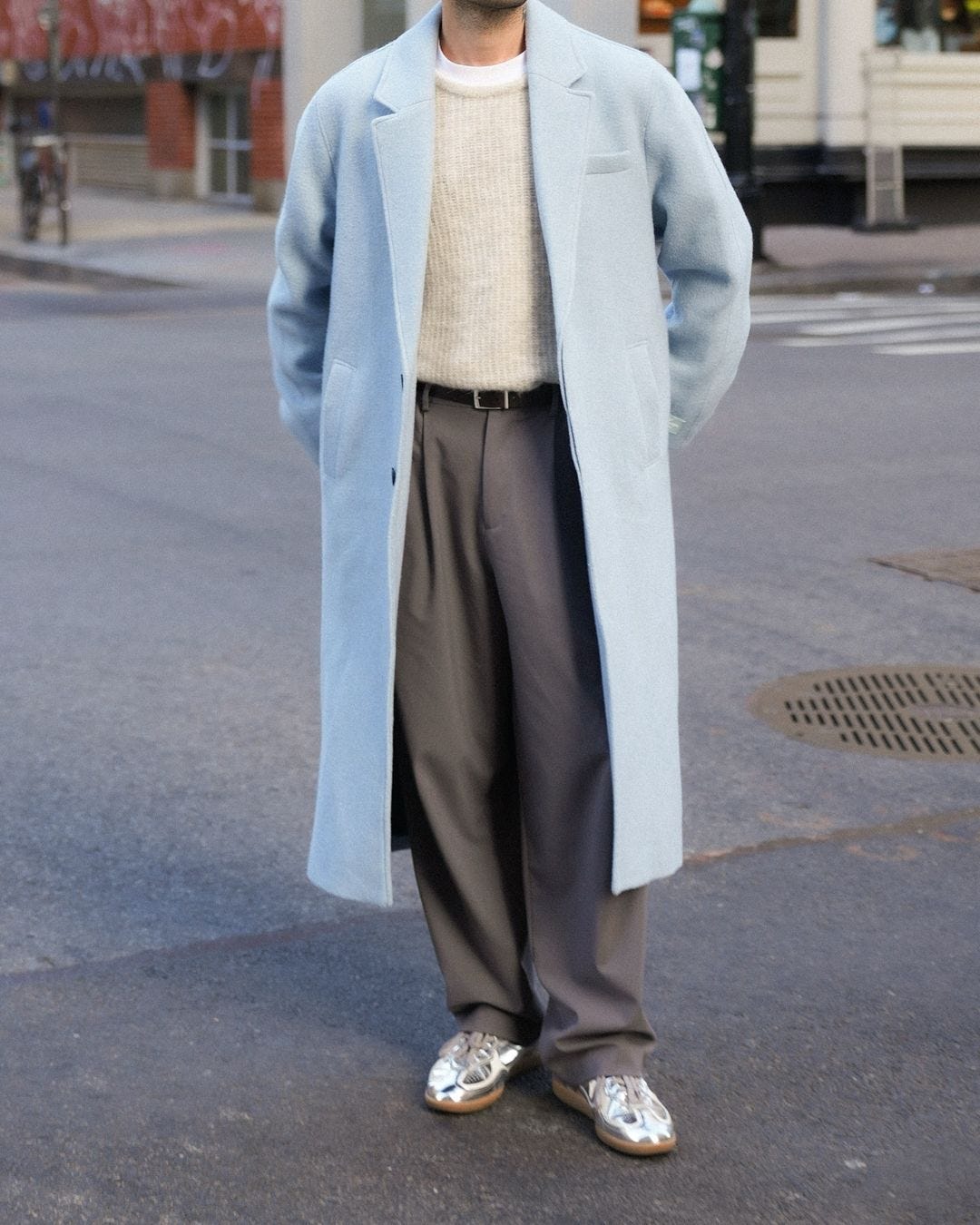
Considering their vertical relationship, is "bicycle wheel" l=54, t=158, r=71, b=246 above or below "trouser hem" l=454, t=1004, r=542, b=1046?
above

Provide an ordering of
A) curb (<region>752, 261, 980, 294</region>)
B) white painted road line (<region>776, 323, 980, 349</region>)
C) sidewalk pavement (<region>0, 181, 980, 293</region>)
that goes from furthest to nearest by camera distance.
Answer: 1. sidewalk pavement (<region>0, 181, 980, 293</region>)
2. curb (<region>752, 261, 980, 294</region>)
3. white painted road line (<region>776, 323, 980, 349</region>)

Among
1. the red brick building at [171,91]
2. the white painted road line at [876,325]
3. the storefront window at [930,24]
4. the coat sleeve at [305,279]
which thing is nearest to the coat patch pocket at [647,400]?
the coat sleeve at [305,279]

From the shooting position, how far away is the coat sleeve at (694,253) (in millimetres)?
3252

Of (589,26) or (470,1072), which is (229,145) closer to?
(589,26)

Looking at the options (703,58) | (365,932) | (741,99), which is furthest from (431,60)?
(703,58)

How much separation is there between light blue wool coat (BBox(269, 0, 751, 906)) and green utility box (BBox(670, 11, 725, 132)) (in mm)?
18293

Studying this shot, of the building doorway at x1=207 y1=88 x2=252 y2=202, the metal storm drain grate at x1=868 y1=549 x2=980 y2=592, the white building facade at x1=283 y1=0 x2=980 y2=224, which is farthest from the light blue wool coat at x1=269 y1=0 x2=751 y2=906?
the building doorway at x1=207 y1=88 x2=252 y2=202

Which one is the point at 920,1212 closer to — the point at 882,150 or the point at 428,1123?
the point at 428,1123

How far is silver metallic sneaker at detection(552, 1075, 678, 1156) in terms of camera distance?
10.9 ft

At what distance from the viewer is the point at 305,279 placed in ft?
11.3

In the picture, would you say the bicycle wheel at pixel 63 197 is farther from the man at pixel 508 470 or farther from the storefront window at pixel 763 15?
the man at pixel 508 470

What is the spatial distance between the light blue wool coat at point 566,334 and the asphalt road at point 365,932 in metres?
0.46

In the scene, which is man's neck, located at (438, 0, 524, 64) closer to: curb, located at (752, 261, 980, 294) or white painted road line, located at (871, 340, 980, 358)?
white painted road line, located at (871, 340, 980, 358)

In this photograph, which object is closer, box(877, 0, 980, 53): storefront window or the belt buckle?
the belt buckle
